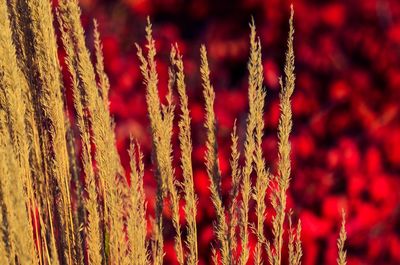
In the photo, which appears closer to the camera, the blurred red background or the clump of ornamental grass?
the clump of ornamental grass

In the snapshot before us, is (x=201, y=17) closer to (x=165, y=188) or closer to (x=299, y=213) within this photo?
(x=299, y=213)

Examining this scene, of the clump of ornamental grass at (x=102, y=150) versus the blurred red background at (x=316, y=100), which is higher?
the blurred red background at (x=316, y=100)

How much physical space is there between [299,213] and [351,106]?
520 mm

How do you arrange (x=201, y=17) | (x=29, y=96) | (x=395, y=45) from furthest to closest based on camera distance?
(x=201, y=17) < (x=395, y=45) < (x=29, y=96)

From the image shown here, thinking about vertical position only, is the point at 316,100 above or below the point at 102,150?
above

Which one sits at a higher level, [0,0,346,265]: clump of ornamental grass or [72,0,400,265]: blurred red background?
[72,0,400,265]: blurred red background

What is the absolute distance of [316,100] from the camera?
373 cm

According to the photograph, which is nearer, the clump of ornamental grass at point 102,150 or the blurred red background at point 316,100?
the clump of ornamental grass at point 102,150

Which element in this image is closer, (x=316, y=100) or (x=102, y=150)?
(x=102, y=150)

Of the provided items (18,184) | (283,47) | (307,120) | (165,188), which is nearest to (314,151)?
A: (307,120)

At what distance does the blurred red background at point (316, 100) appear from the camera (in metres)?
3.64

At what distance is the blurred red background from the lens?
364 cm

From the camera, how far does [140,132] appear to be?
387cm

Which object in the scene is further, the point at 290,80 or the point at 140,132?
the point at 140,132
